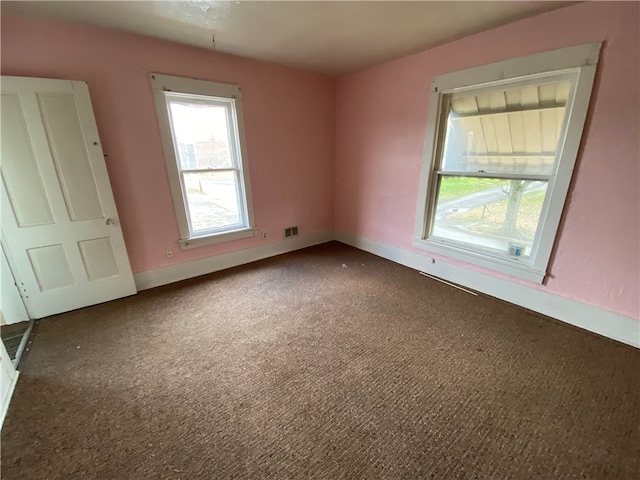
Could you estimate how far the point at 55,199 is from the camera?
7.42 ft

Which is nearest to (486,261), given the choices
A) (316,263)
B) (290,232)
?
(316,263)

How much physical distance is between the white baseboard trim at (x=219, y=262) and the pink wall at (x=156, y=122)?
8 cm

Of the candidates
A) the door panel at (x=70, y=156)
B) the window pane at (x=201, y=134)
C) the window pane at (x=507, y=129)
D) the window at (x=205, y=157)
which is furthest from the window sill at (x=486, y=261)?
the door panel at (x=70, y=156)

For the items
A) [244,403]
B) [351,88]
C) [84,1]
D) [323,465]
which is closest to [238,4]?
[84,1]

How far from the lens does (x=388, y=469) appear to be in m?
1.24

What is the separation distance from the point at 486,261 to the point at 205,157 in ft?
10.5

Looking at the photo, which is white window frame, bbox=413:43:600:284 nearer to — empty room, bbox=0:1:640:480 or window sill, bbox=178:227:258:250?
empty room, bbox=0:1:640:480

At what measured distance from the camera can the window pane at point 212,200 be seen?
10.1ft

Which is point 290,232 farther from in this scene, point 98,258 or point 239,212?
point 98,258

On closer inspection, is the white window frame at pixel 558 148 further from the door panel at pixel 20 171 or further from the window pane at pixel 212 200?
the door panel at pixel 20 171

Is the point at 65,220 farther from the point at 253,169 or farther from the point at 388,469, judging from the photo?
the point at 388,469

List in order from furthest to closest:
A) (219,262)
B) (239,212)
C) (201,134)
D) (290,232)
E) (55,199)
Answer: (290,232)
(239,212)
(219,262)
(201,134)
(55,199)

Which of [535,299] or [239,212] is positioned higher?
[239,212]

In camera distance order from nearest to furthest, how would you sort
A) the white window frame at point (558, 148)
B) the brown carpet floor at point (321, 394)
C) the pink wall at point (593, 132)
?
the brown carpet floor at point (321, 394) → the pink wall at point (593, 132) → the white window frame at point (558, 148)
